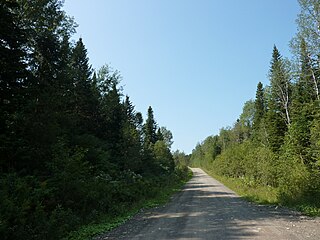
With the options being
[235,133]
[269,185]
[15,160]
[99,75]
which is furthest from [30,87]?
[235,133]

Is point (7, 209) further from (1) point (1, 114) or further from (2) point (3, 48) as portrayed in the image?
(2) point (3, 48)

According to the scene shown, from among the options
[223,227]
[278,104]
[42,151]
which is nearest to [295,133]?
[278,104]

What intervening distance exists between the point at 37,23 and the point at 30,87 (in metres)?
10.4

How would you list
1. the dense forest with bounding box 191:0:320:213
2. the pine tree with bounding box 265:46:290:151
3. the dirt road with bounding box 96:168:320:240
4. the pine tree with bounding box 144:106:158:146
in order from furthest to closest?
1. the pine tree with bounding box 144:106:158:146
2. the pine tree with bounding box 265:46:290:151
3. the dense forest with bounding box 191:0:320:213
4. the dirt road with bounding box 96:168:320:240

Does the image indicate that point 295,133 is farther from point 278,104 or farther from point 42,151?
point 42,151

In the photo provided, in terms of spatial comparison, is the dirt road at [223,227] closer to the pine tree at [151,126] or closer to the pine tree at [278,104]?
the pine tree at [278,104]

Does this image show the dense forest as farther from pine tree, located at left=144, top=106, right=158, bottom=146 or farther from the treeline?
pine tree, located at left=144, top=106, right=158, bottom=146

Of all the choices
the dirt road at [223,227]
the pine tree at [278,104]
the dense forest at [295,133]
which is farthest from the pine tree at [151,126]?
the dirt road at [223,227]

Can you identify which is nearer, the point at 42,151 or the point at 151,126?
the point at 42,151

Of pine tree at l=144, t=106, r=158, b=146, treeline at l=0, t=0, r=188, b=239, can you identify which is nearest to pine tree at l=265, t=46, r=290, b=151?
treeline at l=0, t=0, r=188, b=239

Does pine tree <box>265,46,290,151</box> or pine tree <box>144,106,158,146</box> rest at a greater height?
pine tree <box>144,106,158,146</box>

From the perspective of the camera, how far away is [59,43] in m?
24.2

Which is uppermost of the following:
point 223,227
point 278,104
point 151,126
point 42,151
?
point 151,126

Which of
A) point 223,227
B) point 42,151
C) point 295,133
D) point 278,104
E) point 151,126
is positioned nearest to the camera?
point 223,227
